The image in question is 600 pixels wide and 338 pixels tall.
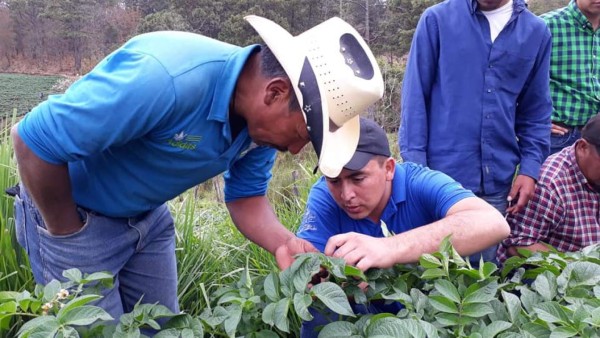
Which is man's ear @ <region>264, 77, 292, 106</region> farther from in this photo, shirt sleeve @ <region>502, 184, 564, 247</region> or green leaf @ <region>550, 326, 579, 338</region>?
shirt sleeve @ <region>502, 184, 564, 247</region>

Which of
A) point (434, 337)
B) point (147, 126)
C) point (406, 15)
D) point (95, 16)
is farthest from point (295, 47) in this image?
point (95, 16)

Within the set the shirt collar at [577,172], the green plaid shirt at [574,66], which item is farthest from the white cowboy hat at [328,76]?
the green plaid shirt at [574,66]

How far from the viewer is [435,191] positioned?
2.09m

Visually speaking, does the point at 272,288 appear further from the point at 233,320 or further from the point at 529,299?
the point at 529,299

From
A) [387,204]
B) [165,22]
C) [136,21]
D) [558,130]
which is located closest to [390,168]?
[387,204]

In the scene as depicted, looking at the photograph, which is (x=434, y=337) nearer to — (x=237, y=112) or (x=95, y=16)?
(x=237, y=112)

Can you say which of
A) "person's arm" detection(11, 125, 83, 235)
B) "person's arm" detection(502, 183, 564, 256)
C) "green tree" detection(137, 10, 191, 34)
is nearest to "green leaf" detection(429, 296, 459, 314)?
"person's arm" detection(11, 125, 83, 235)

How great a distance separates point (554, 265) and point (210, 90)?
0.99 m

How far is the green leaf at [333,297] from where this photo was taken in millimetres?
1187

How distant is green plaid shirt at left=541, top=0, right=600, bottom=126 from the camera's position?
324cm

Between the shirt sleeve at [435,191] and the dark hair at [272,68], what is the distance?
74 centimetres

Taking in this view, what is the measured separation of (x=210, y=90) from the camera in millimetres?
1612

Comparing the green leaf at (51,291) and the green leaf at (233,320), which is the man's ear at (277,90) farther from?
the green leaf at (51,291)

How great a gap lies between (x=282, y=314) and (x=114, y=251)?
3.11ft
